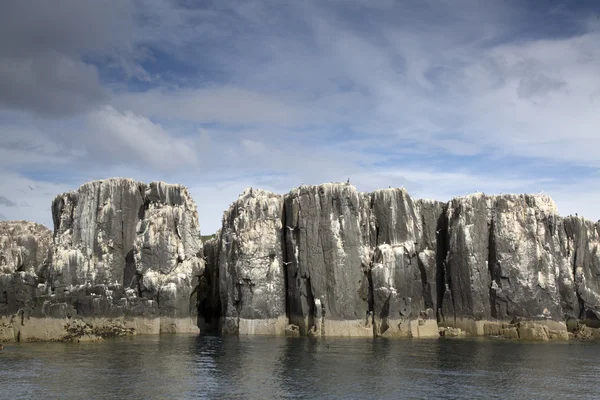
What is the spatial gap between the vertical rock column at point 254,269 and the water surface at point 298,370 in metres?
8.32

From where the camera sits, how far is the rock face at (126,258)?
7831 centimetres

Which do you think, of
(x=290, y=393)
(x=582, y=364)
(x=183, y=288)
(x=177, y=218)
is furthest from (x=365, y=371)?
(x=177, y=218)

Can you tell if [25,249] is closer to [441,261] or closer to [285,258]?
[285,258]

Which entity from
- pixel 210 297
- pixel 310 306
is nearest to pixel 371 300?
pixel 310 306

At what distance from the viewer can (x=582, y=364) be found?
180 feet

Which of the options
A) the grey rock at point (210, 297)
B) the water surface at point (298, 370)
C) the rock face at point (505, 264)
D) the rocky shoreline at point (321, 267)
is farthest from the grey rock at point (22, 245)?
the rock face at point (505, 264)

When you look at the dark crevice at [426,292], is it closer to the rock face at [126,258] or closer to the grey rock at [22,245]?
the rock face at [126,258]

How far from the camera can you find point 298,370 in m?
50.2

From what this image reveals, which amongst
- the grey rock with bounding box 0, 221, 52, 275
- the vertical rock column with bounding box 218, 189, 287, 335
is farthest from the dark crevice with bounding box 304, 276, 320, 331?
the grey rock with bounding box 0, 221, 52, 275

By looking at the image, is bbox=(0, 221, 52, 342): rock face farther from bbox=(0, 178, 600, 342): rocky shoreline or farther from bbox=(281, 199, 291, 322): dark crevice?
bbox=(281, 199, 291, 322): dark crevice

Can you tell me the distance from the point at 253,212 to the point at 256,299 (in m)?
10.9

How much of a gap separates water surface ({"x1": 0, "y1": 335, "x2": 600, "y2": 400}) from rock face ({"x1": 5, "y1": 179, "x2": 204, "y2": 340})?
10.5 metres

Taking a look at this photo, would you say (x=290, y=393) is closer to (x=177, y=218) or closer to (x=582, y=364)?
(x=582, y=364)

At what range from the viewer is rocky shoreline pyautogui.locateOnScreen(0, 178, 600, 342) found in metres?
76.2
